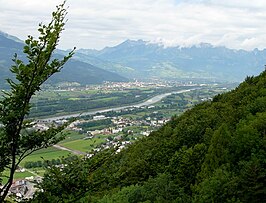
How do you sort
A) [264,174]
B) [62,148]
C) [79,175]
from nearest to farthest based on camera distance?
[79,175] → [264,174] → [62,148]

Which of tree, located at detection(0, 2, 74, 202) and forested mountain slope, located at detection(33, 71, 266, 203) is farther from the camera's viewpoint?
forested mountain slope, located at detection(33, 71, 266, 203)

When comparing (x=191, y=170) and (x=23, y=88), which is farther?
(x=191, y=170)

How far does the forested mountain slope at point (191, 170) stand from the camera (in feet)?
23.9

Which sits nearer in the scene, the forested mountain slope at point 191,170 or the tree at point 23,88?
the tree at point 23,88

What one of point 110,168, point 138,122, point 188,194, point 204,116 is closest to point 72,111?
point 138,122

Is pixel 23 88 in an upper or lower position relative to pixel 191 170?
upper

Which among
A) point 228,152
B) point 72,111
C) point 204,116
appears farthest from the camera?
point 72,111

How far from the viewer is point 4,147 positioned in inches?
264

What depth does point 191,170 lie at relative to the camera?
23047mm

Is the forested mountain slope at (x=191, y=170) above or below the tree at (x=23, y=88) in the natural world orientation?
below

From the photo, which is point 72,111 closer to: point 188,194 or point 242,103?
point 242,103

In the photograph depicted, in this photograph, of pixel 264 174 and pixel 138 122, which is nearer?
pixel 264 174

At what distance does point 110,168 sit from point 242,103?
24.8 meters

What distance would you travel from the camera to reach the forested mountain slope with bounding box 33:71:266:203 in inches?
287
